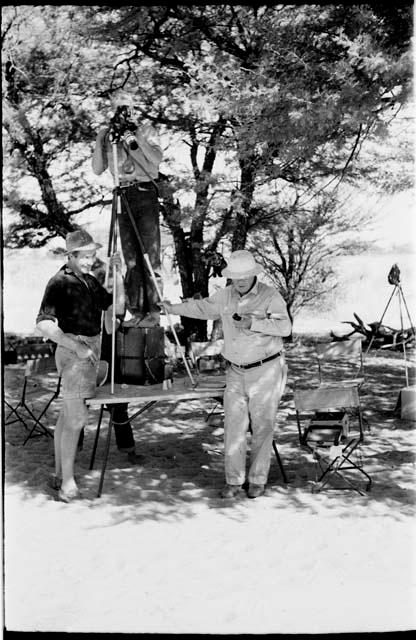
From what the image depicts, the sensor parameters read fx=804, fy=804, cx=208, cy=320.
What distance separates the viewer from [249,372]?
205 inches

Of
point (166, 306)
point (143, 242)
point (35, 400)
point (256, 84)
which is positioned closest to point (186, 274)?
point (35, 400)

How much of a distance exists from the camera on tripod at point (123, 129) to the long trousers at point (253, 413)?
169 cm

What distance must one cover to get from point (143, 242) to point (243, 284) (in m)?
0.88

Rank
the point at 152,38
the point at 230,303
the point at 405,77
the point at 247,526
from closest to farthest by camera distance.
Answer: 1. the point at 247,526
2. the point at 230,303
3. the point at 405,77
4. the point at 152,38

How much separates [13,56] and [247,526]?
26.7ft

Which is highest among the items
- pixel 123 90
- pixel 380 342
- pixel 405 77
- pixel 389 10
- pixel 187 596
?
pixel 123 90

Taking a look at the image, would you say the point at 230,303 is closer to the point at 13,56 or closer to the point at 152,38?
the point at 152,38

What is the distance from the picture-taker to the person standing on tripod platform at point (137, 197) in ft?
18.1

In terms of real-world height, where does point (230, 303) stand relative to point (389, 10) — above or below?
below

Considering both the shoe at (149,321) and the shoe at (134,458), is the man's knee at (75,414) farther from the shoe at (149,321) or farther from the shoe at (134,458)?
the shoe at (134,458)

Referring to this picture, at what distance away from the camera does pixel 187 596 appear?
378 centimetres

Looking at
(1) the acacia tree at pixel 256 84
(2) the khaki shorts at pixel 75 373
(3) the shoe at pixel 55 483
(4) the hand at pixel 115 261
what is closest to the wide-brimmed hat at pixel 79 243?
(4) the hand at pixel 115 261

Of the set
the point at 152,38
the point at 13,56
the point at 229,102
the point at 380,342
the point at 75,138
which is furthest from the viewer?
the point at 380,342

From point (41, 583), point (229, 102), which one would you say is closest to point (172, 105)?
point (229, 102)
